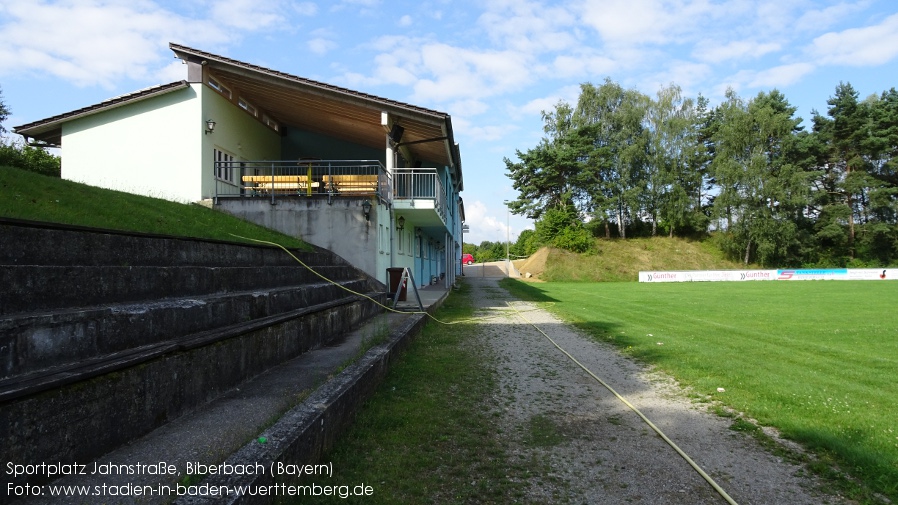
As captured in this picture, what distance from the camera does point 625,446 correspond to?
4.44 m

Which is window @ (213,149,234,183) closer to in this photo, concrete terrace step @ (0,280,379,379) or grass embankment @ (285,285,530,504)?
concrete terrace step @ (0,280,379,379)

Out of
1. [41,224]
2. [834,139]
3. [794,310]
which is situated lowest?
[794,310]

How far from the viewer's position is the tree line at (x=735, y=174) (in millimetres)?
53688

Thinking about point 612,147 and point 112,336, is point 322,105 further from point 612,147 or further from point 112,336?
point 612,147

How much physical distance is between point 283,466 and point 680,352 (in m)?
7.78

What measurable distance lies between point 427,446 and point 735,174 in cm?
5840

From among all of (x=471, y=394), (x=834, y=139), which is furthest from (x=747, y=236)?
(x=471, y=394)

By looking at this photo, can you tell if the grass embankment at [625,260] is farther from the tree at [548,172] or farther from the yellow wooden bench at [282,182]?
the yellow wooden bench at [282,182]

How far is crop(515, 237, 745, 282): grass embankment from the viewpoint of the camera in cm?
5094

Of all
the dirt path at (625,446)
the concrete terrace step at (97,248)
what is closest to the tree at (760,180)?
the dirt path at (625,446)

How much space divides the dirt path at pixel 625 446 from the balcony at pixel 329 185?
908 centimetres

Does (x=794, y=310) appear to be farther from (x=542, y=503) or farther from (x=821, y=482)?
(x=542, y=503)

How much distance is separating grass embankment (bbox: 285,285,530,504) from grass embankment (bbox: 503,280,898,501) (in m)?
2.45

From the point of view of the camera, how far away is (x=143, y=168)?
14938mm
